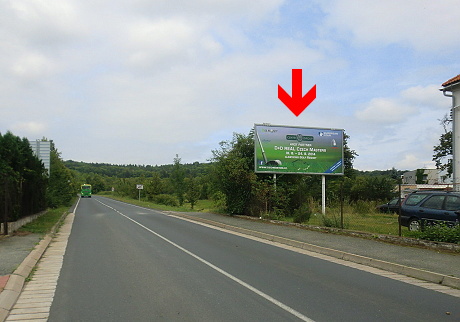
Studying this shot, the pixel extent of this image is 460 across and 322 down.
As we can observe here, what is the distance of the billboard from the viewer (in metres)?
22.9

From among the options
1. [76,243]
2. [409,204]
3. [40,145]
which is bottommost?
[76,243]

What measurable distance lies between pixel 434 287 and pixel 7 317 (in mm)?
7041

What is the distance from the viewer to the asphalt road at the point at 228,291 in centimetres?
567

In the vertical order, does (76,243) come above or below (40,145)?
below

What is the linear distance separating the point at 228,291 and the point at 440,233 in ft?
23.9

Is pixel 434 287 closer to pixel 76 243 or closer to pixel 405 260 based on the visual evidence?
pixel 405 260

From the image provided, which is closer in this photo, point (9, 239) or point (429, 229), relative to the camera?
point (429, 229)

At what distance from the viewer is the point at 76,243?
13.5m

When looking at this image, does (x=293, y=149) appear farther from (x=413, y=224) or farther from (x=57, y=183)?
(x=57, y=183)

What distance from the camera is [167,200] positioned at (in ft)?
178

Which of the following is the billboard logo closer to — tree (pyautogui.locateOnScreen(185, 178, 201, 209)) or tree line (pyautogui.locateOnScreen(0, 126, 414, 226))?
tree line (pyautogui.locateOnScreen(0, 126, 414, 226))

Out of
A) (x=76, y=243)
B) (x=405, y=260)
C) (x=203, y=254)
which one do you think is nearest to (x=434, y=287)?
(x=405, y=260)

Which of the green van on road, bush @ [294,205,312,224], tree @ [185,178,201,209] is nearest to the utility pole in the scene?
bush @ [294,205,312,224]

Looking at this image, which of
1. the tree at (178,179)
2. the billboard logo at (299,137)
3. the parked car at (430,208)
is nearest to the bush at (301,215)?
the parked car at (430,208)
